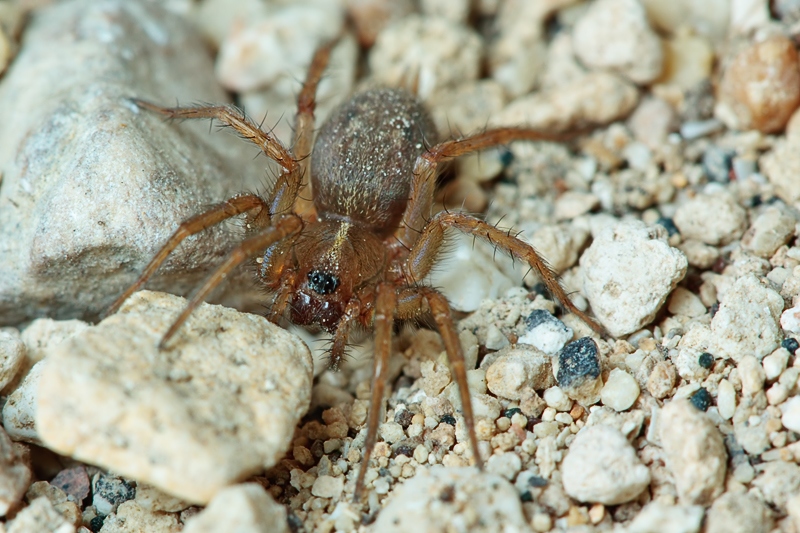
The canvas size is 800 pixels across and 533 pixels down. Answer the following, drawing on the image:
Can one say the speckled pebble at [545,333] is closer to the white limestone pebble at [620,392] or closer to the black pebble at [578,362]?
the black pebble at [578,362]

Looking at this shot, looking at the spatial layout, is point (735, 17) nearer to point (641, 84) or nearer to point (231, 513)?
point (641, 84)

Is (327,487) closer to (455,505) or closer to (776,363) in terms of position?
(455,505)

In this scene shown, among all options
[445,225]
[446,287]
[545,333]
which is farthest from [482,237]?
[545,333]

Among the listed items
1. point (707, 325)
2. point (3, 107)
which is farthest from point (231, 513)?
point (3, 107)

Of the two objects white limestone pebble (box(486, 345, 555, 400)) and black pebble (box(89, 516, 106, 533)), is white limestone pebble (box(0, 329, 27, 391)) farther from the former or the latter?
white limestone pebble (box(486, 345, 555, 400))

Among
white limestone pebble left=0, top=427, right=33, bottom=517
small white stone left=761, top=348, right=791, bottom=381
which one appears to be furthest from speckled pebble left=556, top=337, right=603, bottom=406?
white limestone pebble left=0, top=427, right=33, bottom=517

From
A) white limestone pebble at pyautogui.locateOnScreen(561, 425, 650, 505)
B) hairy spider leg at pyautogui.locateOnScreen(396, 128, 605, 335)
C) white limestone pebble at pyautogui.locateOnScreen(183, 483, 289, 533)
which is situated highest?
hairy spider leg at pyautogui.locateOnScreen(396, 128, 605, 335)
